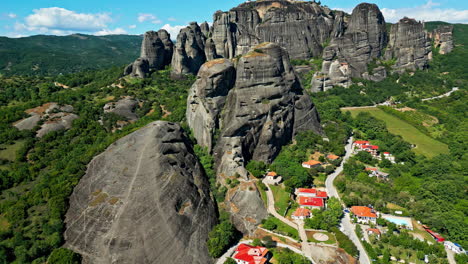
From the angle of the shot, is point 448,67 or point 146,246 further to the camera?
point 448,67

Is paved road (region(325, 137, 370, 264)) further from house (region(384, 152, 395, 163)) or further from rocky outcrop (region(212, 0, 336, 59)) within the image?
rocky outcrop (region(212, 0, 336, 59))

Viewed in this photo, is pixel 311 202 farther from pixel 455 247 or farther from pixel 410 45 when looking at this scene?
pixel 410 45

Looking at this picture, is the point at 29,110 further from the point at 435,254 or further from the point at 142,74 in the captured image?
the point at 435,254

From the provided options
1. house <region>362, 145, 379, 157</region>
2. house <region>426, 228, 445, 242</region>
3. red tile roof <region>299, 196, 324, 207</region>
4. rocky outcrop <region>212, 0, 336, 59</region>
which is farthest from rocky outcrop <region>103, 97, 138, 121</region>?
house <region>426, 228, 445, 242</region>

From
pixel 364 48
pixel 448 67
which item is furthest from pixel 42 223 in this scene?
pixel 448 67

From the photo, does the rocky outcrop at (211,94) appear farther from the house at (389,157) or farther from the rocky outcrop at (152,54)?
the rocky outcrop at (152,54)

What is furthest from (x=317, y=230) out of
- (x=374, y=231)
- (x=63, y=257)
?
(x=63, y=257)
